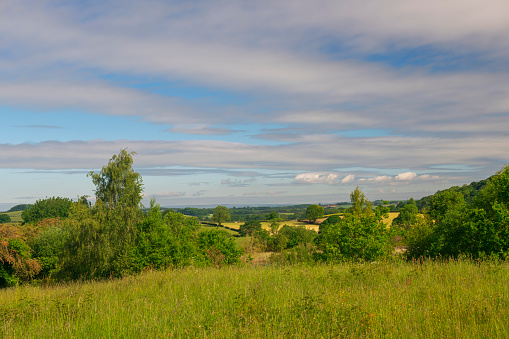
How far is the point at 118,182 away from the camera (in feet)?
116

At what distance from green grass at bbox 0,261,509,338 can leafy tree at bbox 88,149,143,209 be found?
87.7 feet

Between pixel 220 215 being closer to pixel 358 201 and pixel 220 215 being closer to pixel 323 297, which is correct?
pixel 358 201

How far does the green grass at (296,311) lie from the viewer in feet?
17.6

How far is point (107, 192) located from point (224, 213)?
76.2 m

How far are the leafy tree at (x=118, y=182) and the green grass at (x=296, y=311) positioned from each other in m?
26.7

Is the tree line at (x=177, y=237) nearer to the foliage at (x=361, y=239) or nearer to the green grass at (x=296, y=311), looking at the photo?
the foliage at (x=361, y=239)

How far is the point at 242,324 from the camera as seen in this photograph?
5.74m

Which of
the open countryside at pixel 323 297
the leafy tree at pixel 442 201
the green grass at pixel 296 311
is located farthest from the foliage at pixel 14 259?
the leafy tree at pixel 442 201

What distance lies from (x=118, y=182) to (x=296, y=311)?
3264cm

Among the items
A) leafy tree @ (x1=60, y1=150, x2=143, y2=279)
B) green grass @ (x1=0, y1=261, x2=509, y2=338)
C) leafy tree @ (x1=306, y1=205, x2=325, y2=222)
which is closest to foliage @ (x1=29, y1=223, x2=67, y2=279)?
leafy tree @ (x1=60, y1=150, x2=143, y2=279)

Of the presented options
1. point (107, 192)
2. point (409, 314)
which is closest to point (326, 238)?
point (409, 314)

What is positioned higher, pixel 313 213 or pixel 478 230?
pixel 478 230

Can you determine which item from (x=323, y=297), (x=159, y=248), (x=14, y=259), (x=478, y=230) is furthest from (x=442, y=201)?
(x=14, y=259)

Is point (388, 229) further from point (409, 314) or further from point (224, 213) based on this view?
point (224, 213)
